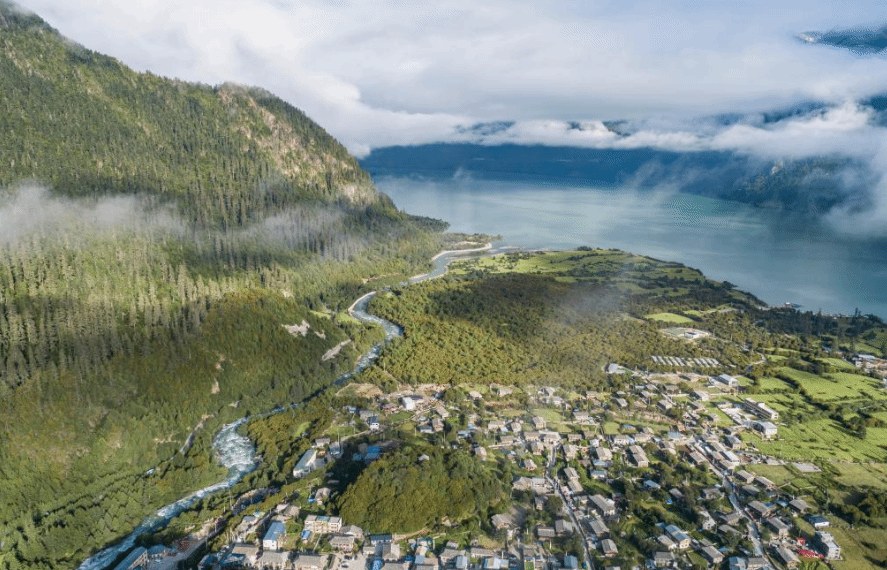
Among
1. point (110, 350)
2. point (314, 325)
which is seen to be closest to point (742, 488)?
point (314, 325)

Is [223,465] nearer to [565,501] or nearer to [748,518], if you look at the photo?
[565,501]

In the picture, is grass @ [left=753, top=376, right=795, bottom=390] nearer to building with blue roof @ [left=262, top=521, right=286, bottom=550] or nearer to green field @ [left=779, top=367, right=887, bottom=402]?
green field @ [left=779, top=367, right=887, bottom=402]

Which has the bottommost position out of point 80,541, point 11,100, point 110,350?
point 80,541

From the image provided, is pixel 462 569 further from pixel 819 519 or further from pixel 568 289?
pixel 568 289

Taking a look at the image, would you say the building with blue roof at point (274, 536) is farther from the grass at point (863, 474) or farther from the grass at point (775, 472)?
the grass at point (863, 474)

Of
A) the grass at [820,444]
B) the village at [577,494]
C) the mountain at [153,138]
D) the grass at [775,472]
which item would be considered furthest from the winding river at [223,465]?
the mountain at [153,138]

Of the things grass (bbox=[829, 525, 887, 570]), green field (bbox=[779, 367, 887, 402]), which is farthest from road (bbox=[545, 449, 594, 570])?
green field (bbox=[779, 367, 887, 402])

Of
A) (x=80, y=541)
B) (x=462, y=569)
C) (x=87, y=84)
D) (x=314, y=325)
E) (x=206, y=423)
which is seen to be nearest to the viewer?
(x=462, y=569)

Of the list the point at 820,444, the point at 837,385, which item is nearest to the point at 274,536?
the point at 820,444
